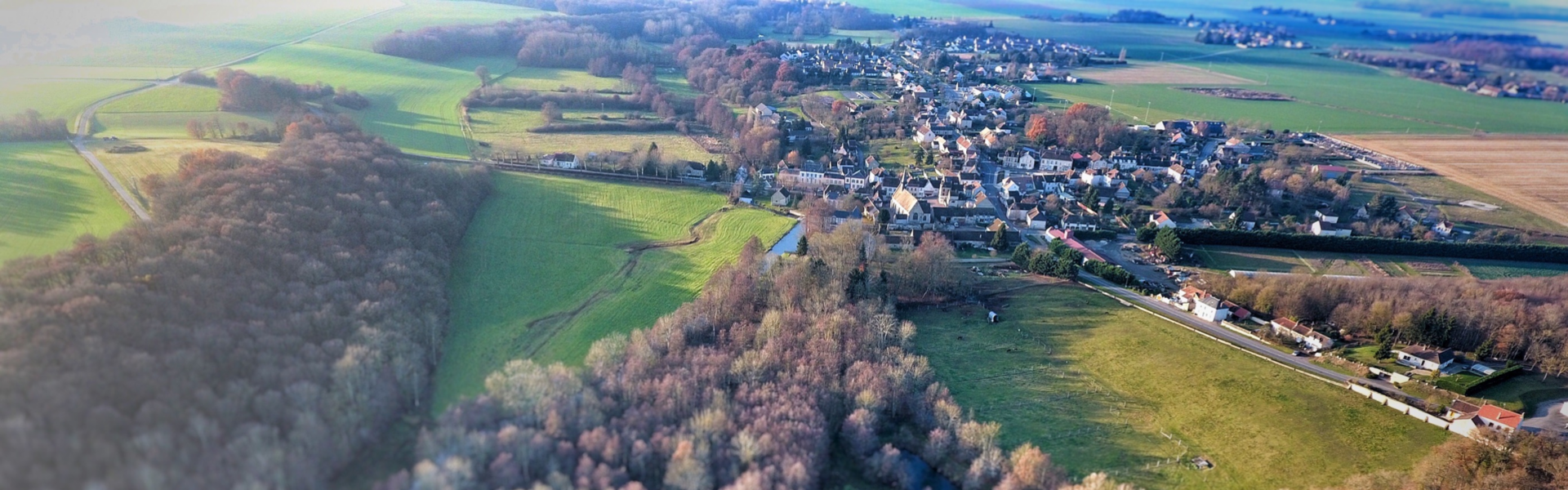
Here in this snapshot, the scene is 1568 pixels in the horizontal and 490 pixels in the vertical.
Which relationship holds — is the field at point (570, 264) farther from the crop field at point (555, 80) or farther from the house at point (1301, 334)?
the crop field at point (555, 80)

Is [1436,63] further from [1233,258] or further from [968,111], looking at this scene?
[1233,258]

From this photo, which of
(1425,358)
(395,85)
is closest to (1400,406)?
(1425,358)

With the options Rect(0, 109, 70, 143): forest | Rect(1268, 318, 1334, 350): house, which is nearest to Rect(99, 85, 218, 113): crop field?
Rect(0, 109, 70, 143): forest

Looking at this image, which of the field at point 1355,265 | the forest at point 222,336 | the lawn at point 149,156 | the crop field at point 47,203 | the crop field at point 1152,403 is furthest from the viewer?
the field at point 1355,265

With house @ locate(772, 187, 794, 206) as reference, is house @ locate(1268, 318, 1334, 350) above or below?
below

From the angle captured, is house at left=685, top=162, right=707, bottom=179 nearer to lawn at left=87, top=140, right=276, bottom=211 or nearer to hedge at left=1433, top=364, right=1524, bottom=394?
lawn at left=87, top=140, right=276, bottom=211

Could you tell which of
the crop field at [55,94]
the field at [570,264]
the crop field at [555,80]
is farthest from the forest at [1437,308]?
the crop field at [555,80]

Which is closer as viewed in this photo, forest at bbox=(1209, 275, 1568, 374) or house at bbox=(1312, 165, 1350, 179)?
forest at bbox=(1209, 275, 1568, 374)
